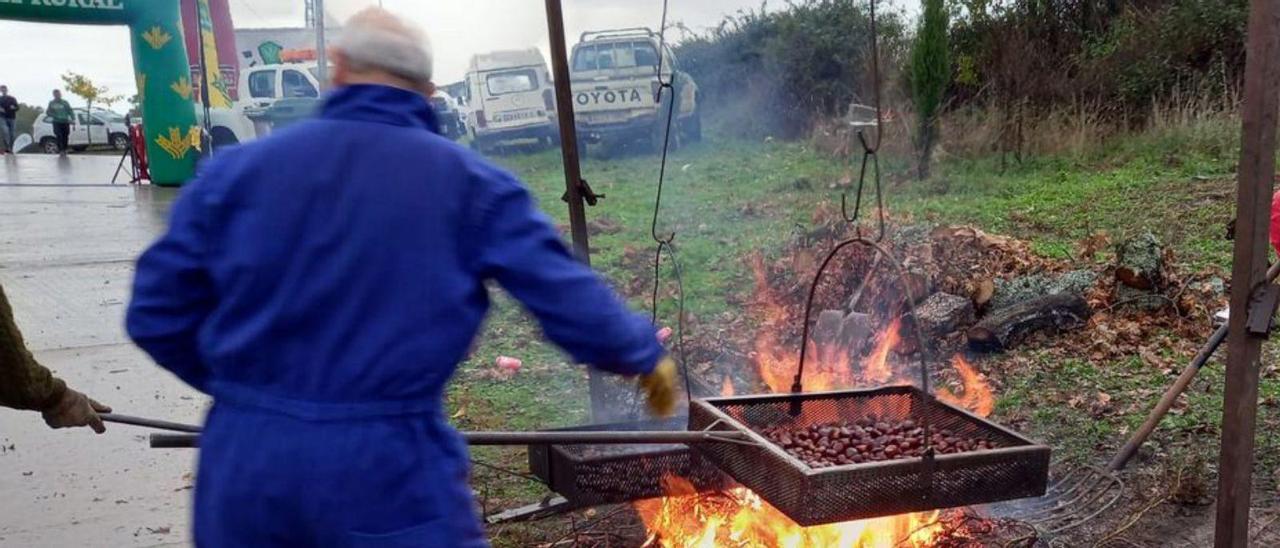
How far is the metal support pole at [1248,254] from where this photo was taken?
290 centimetres

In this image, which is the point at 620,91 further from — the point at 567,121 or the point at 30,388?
the point at 30,388

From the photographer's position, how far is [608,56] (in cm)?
1722

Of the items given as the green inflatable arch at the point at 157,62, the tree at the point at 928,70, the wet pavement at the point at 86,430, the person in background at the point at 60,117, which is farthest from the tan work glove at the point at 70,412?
the person in background at the point at 60,117

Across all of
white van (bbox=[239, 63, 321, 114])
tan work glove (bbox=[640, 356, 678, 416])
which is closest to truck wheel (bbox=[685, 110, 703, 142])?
white van (bbox=[239, 63, 321, 114])

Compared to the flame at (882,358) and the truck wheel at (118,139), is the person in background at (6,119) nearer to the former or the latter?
the truck wheel at (118,139)

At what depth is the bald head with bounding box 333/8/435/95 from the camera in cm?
220

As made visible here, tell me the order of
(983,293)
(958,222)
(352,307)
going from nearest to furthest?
(352,307)
(983,293)
(958,222)

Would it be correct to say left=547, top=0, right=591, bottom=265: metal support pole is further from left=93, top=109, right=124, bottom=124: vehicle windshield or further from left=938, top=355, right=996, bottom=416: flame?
left=93, top=109, right=124, bottom=124: vehicle windshield

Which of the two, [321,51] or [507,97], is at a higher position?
[321,51]

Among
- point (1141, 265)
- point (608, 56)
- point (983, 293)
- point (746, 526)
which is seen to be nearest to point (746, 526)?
point (746, 526)

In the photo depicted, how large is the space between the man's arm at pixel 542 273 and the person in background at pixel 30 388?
1640mm

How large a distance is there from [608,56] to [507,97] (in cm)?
283

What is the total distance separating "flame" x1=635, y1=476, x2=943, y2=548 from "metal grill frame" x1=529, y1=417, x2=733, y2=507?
5 cm

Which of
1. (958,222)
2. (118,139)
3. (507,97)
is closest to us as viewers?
(958,222)
